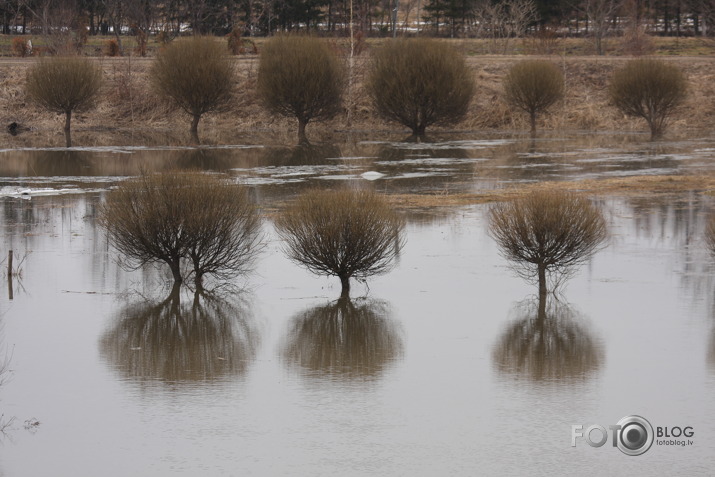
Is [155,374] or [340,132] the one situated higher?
[340,132]

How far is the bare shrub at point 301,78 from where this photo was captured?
49750 millimetres

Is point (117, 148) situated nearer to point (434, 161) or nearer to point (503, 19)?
point (434, 161)

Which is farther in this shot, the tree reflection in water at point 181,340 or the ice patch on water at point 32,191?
the ice patch on water at point 32,191

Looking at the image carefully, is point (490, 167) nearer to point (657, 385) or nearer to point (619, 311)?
point (619, 311)

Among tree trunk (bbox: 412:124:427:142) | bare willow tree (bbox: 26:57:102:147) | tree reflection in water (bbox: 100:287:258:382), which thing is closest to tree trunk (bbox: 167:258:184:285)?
tree reflection in water (bbox: 100:287:258:382)

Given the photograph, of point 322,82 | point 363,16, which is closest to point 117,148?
point 322,82

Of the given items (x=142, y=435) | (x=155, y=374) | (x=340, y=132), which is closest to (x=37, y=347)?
(x=155, y=374)

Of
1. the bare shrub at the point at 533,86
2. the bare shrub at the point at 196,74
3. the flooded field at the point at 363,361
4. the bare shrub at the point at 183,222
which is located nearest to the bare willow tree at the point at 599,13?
the bare shrub at the point at 533,86

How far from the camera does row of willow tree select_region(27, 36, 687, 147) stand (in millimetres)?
49594

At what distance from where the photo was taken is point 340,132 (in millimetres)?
56188

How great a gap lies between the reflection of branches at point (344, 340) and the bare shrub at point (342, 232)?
84 centimetres

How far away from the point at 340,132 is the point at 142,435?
44392mm

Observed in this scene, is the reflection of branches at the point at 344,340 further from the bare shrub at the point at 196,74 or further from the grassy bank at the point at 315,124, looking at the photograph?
the grassy bank at the point at 315,124

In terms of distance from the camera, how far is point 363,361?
1562 cm
